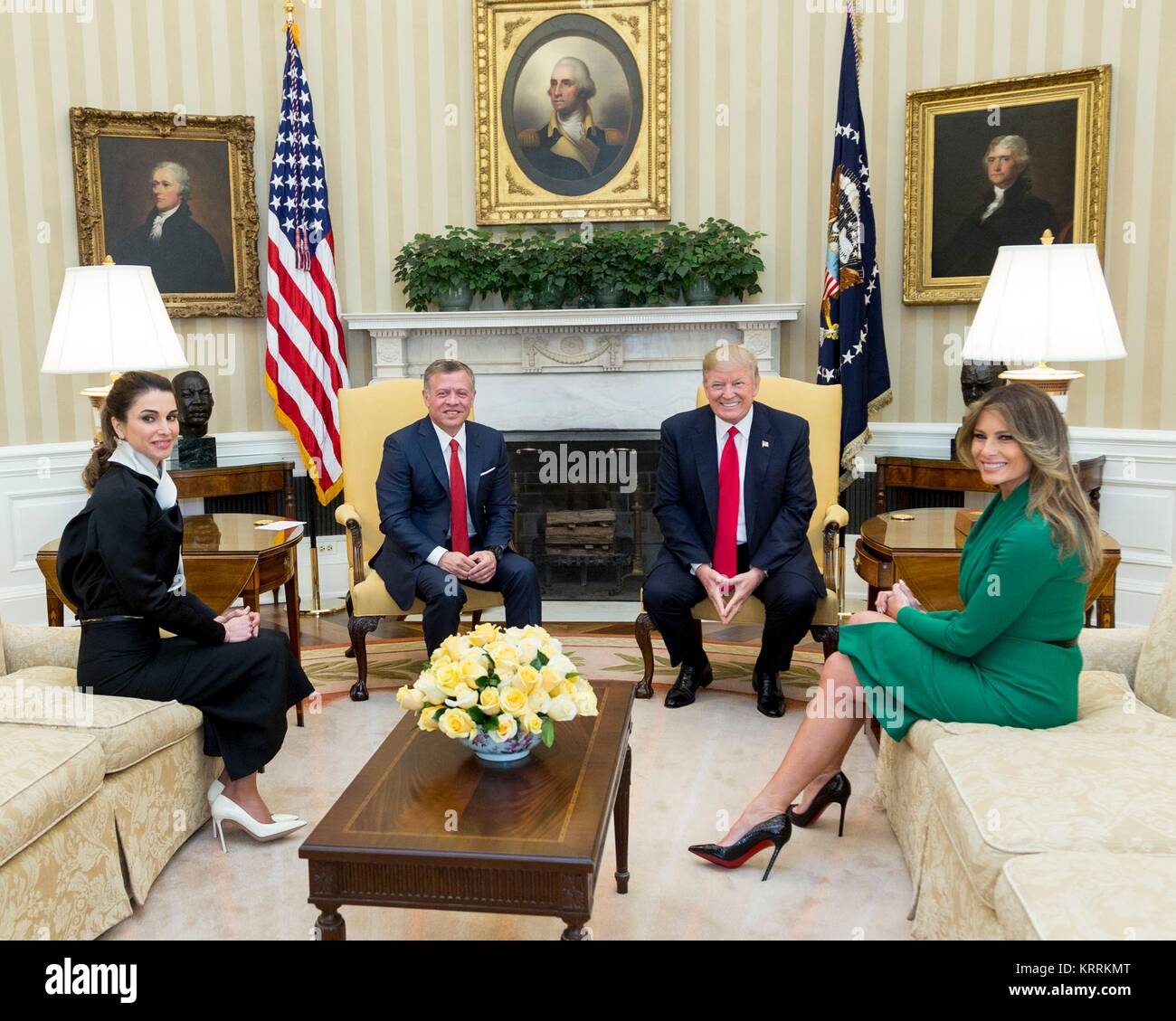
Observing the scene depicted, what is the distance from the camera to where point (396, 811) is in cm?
239

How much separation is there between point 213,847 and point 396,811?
50.1 inches

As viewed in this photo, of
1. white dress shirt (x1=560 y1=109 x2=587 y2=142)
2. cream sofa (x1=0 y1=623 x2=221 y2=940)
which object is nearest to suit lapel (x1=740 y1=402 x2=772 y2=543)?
cream sofa (x1=0 y1=623 x2=221 y2=940)

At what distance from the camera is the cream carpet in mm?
2852

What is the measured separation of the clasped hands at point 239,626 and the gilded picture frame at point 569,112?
3.84m

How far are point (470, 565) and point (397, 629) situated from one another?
5.60 feet

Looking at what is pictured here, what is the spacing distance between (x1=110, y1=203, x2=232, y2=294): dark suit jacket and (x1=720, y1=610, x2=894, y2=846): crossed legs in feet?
15.7

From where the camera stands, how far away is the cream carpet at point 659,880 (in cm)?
285

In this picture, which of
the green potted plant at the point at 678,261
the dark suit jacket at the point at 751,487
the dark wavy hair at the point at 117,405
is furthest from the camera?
the green potted plant at the point at 678,261

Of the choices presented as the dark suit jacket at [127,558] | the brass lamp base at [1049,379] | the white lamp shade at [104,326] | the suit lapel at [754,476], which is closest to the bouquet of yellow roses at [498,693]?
the dark suit jacket at [127,558]

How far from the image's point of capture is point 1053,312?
13.0ft

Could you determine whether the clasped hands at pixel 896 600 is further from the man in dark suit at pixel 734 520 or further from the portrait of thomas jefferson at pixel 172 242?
the portrait of thomas jefferson at pixel 172 242

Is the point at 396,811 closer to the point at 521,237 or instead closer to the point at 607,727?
the point at 607,727

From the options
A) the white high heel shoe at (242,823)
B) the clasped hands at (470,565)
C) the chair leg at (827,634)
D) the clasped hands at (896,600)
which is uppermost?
the clasped hands at (896,600)
